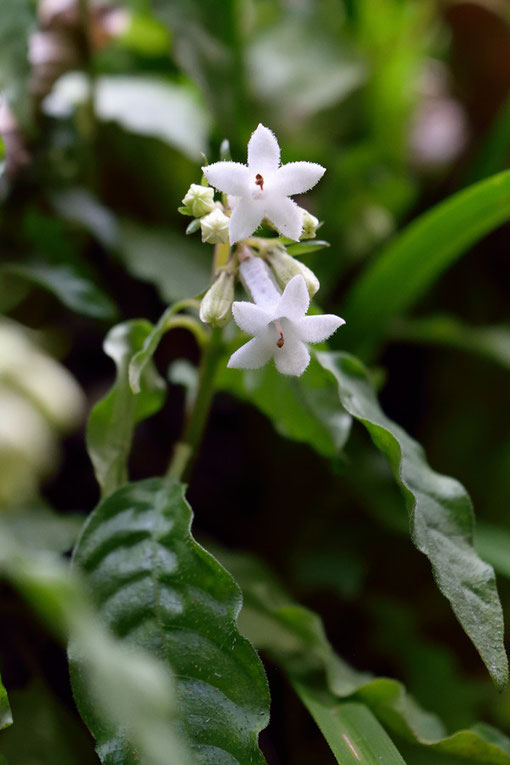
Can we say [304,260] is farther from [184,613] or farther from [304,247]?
[184,613]

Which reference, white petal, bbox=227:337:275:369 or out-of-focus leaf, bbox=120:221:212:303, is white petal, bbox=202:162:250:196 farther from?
out-of-focus leaf, bbox=120:221:212:303

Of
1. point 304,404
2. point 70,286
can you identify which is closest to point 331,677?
point 304,404

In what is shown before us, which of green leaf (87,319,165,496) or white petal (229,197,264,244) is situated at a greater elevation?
white petal (229,197,264,244)

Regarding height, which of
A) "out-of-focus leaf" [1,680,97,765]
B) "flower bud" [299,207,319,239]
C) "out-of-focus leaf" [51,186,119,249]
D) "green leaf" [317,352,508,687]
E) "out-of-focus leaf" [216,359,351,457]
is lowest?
"out-of-focus leaf" [1,680,97,765]

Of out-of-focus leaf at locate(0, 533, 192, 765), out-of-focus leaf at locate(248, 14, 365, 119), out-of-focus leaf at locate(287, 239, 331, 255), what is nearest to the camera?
out-of-focus leaf at locate(0, 533, 192, 765)

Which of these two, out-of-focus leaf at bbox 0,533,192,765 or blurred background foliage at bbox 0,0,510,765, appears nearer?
out-of-focus leaf at bbox 0,533,192,765

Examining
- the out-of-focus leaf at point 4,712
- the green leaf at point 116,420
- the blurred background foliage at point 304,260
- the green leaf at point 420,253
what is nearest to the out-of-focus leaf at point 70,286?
the blurred background foliage at point 304,260

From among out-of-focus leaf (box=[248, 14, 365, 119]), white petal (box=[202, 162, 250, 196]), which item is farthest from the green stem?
out-of-focus leaf (box=[248, 14, 365, 119])

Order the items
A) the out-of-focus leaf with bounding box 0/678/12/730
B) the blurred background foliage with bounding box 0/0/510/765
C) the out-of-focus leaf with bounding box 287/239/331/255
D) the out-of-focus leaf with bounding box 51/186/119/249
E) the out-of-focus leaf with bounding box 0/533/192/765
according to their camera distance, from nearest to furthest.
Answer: the out-of-focus leaf with bounding box 0/533/192/765
the out-of-focus leaf with bounding box 0/678/12/730
the out-of-focus leaf with bounding box 287/239/331/255
the blurred background foliage with bounding box 0/0/510/765
the out-of-focus leaf with bounding box 51/186/119/249
